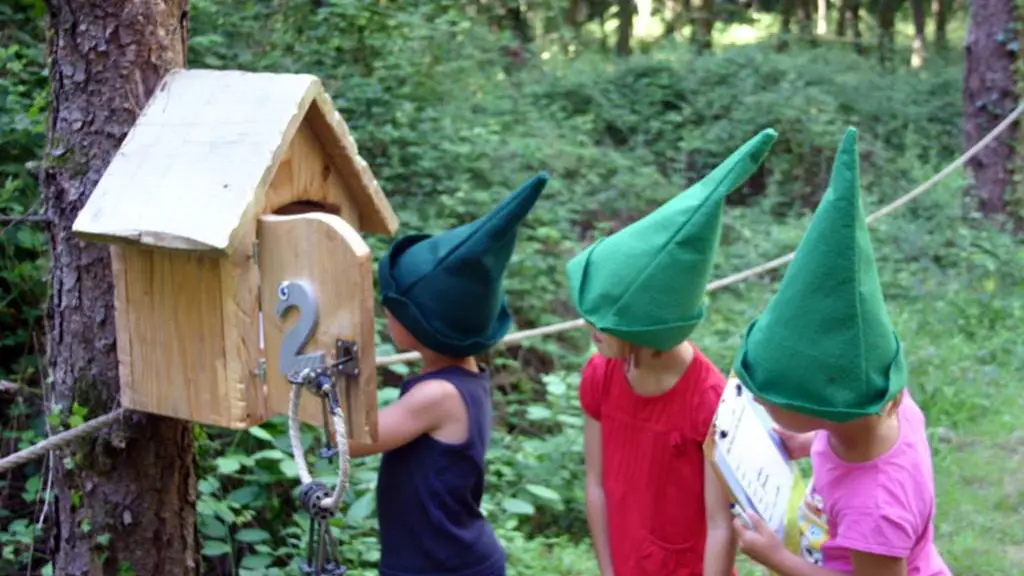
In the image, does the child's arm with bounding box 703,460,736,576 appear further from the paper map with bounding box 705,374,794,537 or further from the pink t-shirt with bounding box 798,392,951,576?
the pink t-shirt with bounding box 798,392,951,576

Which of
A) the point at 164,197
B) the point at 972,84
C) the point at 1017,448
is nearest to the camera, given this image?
the point at 164,197

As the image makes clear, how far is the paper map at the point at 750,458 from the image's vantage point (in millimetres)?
2188

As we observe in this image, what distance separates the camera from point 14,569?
133 inches

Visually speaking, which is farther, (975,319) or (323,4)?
(323,4)

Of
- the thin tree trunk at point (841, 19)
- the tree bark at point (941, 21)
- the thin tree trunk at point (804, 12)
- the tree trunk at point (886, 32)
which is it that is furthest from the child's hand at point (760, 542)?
the thin tree trunk at point (841, 19)

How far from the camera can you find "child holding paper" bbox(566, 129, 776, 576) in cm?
231

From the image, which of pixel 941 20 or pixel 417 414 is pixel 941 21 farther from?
pixel 417 414

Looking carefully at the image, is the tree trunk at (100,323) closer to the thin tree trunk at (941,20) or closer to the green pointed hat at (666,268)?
the green pointed hat at (666,268)

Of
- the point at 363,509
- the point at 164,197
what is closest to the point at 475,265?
the point at 164,197

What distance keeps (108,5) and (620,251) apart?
1.20m

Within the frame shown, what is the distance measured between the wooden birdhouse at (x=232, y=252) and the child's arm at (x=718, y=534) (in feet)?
2.62

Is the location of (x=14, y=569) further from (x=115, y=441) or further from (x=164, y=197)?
(x=164, y=197)

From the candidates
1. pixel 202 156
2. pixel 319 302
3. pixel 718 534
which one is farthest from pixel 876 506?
pixel 202 156

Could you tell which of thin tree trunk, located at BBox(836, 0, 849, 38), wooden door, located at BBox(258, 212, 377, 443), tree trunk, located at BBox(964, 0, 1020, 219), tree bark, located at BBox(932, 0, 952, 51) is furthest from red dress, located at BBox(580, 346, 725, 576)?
thin tree trunk, located at BBox(836, 0, 849, 38)
